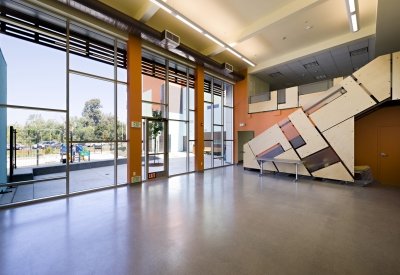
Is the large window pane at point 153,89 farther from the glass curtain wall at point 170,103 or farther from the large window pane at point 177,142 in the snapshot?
the large window pane at point 177,142

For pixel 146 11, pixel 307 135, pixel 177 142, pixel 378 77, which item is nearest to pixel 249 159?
pixel 307 135

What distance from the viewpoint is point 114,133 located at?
17.5ft

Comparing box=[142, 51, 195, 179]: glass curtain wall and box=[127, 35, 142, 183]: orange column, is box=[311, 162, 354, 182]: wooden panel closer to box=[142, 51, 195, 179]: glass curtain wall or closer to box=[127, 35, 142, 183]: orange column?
box=[142, 51, 195, 179]: glass curtain wall

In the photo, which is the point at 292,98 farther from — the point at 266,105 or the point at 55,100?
the point at 55,100

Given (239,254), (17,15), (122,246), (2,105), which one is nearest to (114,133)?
(2,105)

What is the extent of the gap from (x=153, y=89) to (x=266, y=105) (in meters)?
5.36

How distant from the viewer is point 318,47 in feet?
23.1

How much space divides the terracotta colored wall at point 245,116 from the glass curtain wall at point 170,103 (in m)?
3.14

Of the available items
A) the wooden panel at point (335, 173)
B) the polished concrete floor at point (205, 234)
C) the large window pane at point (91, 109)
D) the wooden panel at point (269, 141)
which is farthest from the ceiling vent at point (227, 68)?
the polished concrete floor at point (205, 234)

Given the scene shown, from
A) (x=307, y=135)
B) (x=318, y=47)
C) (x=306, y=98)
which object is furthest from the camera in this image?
(x=306, y=98)

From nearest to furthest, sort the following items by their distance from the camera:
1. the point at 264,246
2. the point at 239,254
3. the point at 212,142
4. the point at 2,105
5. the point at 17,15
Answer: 1. the point at 239,254
2. the point at 264,246
3. the point at 2,105
4. the point at 17,15
5. the point at 212,142

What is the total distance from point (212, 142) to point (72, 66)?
6.05m

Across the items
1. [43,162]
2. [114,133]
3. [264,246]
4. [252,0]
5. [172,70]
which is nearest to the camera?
[264,246]

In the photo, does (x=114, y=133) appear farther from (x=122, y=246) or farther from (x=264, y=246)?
(x=264, y=246)
